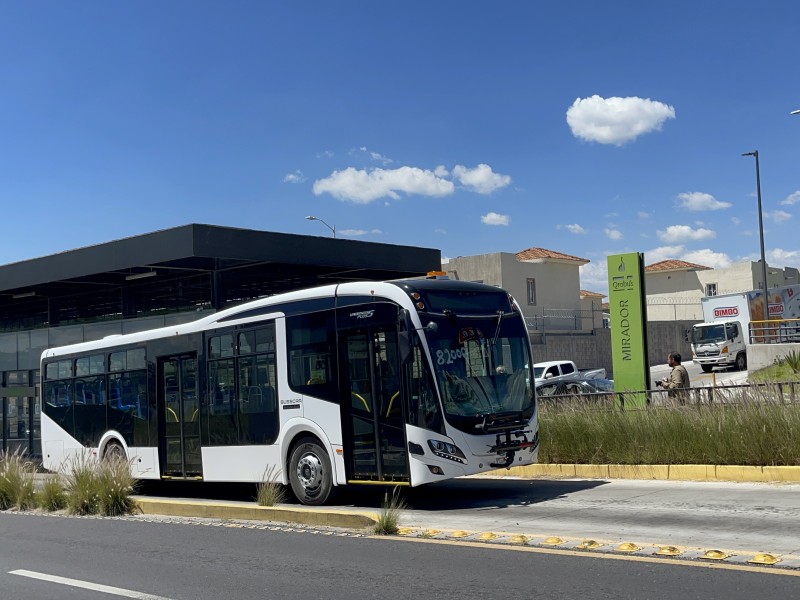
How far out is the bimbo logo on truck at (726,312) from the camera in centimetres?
4534

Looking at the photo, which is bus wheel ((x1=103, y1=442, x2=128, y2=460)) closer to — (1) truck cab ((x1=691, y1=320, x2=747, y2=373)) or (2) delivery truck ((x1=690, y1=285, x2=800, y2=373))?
(2) delivery truck ((x1=690, y1=285, x2=800, y2=373))

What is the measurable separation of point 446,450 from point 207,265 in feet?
43.5

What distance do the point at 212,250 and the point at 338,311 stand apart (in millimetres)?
8735

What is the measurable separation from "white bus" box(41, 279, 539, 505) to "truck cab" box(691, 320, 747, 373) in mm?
34845

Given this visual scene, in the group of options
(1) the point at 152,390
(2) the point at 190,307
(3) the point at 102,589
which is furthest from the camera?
(2) the point at 190,307

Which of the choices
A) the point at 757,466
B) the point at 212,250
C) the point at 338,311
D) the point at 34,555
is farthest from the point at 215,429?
the point at 757,466

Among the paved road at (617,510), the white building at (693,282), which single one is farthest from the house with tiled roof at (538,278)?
the paved road at (617,510)

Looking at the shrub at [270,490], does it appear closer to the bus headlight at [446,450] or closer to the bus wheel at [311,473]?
the bus wheel at [311,473]

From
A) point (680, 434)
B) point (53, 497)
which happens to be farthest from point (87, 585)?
point (680, 434)

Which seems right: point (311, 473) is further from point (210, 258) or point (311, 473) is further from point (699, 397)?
point (210, 258)

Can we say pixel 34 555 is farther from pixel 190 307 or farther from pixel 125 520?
pixel 190 307

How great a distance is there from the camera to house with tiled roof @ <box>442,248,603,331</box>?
56956 mm

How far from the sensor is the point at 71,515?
1443 centimetres

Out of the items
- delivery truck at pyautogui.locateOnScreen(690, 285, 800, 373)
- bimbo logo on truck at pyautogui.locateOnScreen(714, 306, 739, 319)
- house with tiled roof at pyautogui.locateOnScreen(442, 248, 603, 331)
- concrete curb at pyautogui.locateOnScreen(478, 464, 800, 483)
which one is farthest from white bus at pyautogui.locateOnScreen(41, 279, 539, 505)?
house with tiled roof at pyautogui.locateOnScreen(442, 248, 603, 331)
